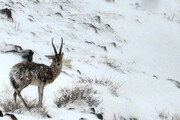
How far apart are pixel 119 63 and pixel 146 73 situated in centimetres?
75

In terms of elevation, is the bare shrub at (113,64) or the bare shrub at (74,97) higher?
the bare shrub at (74,97)

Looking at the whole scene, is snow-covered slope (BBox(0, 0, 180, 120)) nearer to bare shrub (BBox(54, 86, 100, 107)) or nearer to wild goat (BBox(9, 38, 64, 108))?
bare shrub (BBox(54, 86, 100, 107))

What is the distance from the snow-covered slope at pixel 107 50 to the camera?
19.2ft

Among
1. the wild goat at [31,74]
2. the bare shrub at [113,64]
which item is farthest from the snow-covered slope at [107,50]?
the wild goat at [31,74]

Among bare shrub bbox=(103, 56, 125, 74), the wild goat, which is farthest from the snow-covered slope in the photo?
the wild goat

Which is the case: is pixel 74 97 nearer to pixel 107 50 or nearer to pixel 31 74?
pixel 31 74

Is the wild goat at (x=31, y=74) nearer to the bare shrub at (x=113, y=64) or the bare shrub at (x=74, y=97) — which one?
the bare shrub at (x=74, y=97)

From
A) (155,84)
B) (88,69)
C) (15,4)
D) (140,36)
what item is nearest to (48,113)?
(88,69)

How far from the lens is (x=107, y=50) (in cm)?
1097

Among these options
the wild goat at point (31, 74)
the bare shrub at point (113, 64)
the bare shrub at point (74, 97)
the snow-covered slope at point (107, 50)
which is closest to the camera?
the wild goat at point (31, 74)

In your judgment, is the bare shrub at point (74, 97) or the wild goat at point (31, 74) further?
the bare shrub at point (74, 97)

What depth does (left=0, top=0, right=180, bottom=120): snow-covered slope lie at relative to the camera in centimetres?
585

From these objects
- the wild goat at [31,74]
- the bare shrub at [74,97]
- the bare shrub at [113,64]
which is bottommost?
the bare shrub at [113,64]

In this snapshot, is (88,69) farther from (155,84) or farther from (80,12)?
(80,12)
